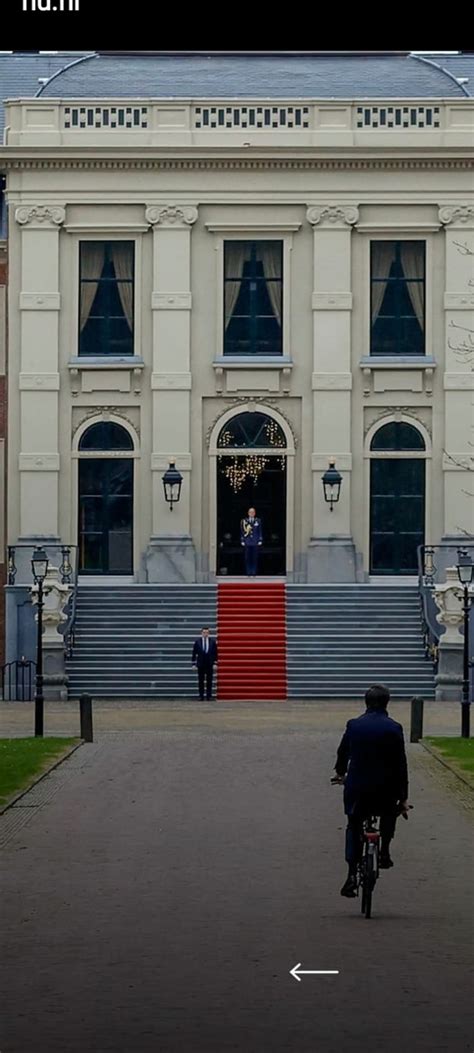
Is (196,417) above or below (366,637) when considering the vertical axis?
above

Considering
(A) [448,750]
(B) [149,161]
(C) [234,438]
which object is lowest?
(A) [448,750]

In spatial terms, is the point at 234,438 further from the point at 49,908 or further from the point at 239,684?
the point at 49,908

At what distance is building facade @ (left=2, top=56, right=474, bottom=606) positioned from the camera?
48.9 metres

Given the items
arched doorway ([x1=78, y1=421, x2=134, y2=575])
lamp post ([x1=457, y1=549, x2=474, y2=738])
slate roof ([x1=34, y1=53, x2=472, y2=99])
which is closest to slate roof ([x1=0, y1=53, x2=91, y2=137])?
slate roof ([x1=34, y1=53, x2=472, y2=99])

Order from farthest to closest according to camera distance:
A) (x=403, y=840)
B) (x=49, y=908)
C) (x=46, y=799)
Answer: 1. (x=46, y=799)
2. (x=403, y=840)
3. (x=49, y=908)

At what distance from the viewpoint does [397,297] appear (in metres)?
49.2

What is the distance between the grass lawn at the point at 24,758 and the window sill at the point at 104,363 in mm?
18875

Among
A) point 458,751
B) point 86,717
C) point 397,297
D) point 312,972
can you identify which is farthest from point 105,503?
point 312,972

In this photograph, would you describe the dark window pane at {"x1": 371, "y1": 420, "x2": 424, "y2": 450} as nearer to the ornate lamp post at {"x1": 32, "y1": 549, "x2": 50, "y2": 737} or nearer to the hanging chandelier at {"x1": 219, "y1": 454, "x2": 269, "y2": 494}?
the hanging chandelier at {"x1": 219, "y1": 454, "x2": 269, "y2": 494}

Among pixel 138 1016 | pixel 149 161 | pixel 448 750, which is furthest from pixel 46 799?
pixel 149 161

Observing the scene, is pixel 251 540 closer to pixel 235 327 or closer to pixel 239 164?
pixel 235 327

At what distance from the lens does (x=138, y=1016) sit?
830 cm

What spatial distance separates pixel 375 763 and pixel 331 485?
3675cm

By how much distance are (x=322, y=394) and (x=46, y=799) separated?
28.2 m
